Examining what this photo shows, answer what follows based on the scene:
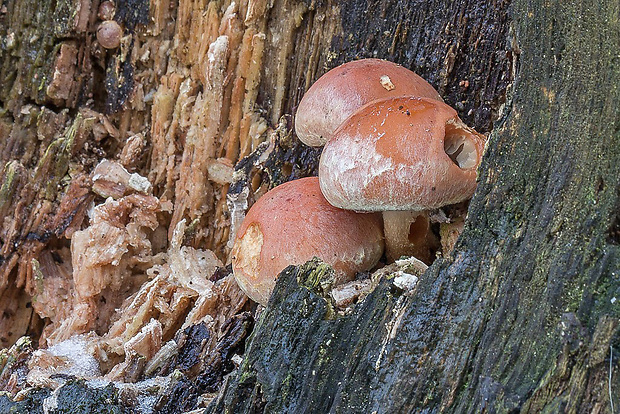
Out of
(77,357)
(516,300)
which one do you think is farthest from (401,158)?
(77,357)

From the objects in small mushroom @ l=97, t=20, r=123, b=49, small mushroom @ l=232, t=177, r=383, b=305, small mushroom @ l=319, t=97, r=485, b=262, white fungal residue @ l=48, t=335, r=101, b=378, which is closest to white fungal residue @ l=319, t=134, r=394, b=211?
small mushroom @ l=319, t=97, r=485, b=262

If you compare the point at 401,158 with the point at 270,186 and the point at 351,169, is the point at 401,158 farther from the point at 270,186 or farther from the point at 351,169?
the point at 270,186

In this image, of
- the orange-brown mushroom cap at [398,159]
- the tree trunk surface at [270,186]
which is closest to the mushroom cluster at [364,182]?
the orange-brown mushroom cap at [398,159]

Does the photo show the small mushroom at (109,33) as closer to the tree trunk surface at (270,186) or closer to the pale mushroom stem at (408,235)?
the tree trunk surface at (270,186)

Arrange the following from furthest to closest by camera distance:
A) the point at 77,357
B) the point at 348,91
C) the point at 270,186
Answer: the point at 270,186
the point at 77,357
the point at 348,91

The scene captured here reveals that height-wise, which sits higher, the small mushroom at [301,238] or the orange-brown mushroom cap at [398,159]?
the orange-brown mushroom cap at [398,159]

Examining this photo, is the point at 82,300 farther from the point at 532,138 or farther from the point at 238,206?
the point at 532,138

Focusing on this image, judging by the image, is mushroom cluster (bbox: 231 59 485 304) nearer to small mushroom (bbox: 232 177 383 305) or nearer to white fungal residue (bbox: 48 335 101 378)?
small mushroom (bbox: 232 177 383 305)
